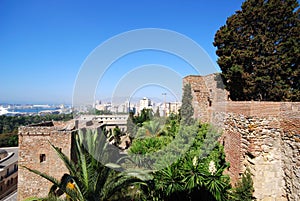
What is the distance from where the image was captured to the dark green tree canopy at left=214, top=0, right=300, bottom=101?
28.9 ft

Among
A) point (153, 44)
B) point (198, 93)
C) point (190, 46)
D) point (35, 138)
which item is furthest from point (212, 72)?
point (35, 138)

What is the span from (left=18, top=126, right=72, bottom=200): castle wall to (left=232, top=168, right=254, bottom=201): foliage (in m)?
6.27

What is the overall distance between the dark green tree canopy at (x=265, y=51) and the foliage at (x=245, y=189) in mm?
5684

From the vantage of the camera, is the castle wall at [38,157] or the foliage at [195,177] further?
the castle wall at [38,157]

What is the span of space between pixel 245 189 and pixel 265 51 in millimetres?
6809

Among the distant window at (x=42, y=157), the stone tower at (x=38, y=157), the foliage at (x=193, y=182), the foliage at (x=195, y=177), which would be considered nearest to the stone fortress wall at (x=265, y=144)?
the foliage at (x=195, y=177)

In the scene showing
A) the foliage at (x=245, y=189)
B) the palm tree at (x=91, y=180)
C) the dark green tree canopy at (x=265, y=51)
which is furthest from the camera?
the dark green tree canopy at (x=265, y=51)

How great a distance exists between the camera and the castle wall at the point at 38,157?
26.1 feet

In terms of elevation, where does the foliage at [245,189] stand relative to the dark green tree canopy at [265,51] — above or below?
below

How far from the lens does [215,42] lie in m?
10.4

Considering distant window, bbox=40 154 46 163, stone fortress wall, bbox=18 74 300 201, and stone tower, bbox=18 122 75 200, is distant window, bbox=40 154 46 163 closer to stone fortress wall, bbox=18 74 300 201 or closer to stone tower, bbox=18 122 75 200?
stone tower, bbox=18 122 75 200

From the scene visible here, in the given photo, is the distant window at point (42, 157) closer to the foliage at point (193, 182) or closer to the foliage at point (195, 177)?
the foliage at point (195, 177)

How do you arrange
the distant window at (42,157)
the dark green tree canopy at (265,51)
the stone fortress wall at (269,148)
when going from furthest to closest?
the dark green tree canopy at (265,51) < the distant window at (42,157) < the stone fortress wall at (269,148)

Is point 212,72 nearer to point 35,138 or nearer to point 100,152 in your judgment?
point 100,152
